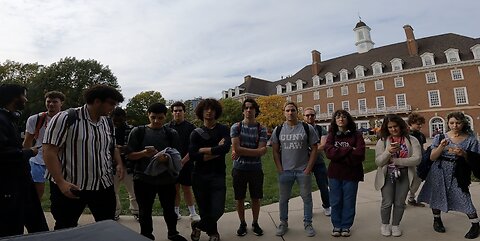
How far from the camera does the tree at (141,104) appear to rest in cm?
4719

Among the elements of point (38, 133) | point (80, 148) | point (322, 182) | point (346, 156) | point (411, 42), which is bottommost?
point (322, 182)

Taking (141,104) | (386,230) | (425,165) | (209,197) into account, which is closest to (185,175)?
(209,197)

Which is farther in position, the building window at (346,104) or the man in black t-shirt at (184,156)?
the building window at (346,104)

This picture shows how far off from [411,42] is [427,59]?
4.53 m

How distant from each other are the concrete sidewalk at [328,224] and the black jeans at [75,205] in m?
1.48

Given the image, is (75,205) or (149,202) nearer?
(75,205)

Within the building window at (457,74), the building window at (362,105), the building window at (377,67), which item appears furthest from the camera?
the building window at (362,105)

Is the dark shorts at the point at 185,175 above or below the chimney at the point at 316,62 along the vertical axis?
below

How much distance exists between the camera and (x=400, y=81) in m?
47.7

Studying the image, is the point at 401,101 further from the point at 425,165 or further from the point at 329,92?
the point at 425,165

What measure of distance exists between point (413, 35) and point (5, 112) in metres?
56.8

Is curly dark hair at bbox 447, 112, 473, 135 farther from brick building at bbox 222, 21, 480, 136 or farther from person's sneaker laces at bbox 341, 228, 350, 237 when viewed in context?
brick building at bbox 222, 21, 480, 136

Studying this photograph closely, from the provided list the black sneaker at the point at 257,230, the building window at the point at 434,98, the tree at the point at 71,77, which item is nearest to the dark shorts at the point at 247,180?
the black sneaker at the point at 257,230

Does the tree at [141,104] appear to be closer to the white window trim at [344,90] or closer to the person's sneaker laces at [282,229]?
the white window trim at [344,90]
